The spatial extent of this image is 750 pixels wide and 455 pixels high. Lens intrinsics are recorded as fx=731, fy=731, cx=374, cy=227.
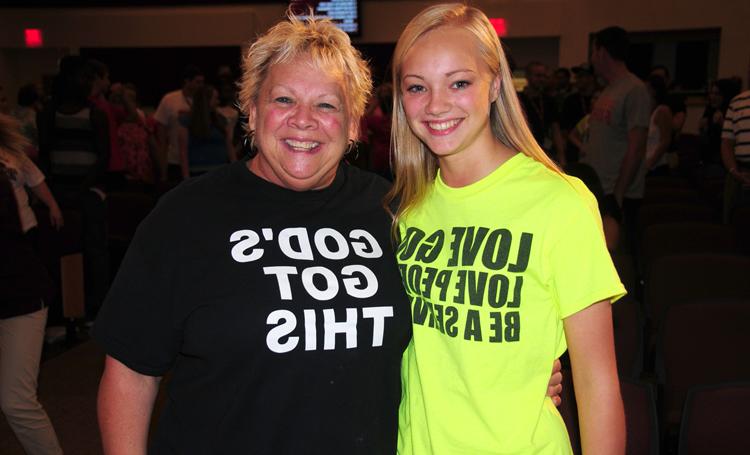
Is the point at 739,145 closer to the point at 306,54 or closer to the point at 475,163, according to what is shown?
the point at 475,163

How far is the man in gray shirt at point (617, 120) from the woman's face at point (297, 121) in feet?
9.90

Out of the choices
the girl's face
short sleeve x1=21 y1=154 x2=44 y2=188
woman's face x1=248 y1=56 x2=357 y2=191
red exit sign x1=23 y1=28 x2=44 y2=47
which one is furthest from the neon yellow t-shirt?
red exit sign x1=23 y1=28 x2=44 y2=47

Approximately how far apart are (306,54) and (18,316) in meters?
1.95

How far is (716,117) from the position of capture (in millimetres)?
8906

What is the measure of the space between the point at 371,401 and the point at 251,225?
45 centimetres

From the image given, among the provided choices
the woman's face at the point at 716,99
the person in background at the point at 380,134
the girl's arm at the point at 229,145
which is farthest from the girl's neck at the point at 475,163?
the woman's face at the point at 716,99

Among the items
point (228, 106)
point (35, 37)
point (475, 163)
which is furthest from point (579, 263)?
point (35, 37)

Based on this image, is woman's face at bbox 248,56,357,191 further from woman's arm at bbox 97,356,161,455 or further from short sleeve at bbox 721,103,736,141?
short sleeve at bbox 721,103,736,141

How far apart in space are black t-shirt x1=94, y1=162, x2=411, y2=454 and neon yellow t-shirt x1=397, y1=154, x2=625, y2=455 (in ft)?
0.43

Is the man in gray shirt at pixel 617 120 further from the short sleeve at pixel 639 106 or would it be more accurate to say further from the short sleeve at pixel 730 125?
the short sleeve at pixel 730 125

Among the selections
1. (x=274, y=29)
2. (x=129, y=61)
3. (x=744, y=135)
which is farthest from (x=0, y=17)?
(x=274, y=29)

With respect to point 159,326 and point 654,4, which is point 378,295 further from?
point 654,4

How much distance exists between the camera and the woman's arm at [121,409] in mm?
1510

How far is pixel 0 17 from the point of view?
13.4 meters
